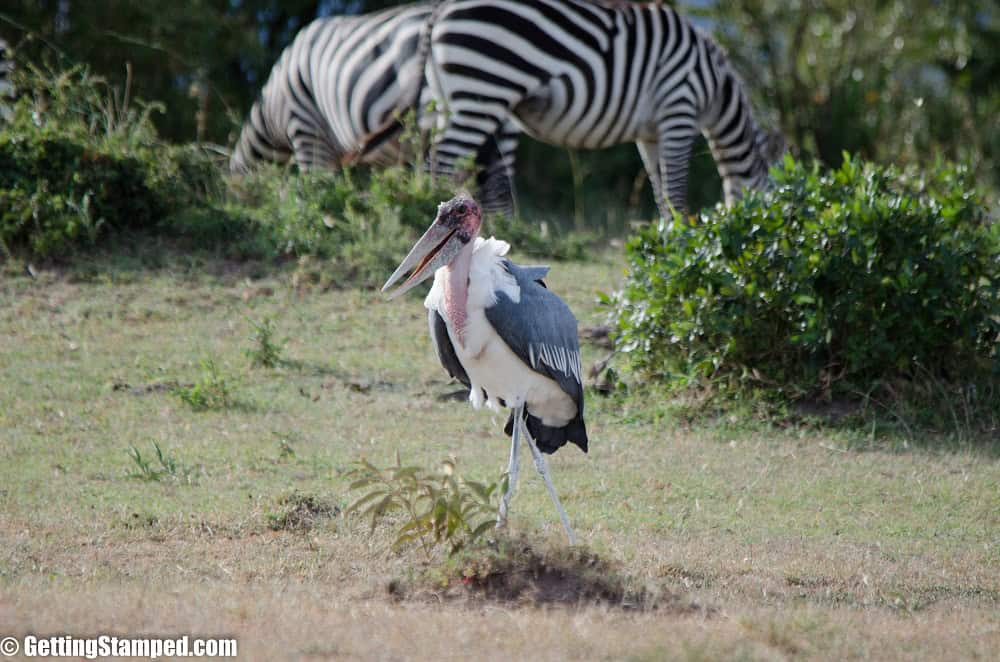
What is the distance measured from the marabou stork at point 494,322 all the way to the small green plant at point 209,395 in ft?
7.20

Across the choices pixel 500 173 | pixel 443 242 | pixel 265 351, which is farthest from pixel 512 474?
pixel 500 173

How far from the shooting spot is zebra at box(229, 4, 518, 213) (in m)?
10.2

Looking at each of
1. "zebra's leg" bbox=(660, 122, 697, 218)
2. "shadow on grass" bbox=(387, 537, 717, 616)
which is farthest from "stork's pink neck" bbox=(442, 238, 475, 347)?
"zebra's leg" bbox=(660, 122, 697, 218)

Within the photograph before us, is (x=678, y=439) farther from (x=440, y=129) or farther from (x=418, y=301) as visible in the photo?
(x=440, y=129)

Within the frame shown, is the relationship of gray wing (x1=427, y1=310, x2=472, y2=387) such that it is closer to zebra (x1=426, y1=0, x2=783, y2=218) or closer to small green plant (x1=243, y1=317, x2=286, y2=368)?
small green plant (x1=243, y1=317, x2=286, y2=368)

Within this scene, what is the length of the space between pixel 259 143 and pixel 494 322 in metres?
7.27

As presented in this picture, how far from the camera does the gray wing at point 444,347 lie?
4.92 metres

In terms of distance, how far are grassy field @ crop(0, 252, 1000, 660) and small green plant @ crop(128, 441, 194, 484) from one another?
0.02 m

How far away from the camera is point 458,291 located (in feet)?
15.7

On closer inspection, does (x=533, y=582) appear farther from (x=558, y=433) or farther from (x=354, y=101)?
(x=354, y=101)

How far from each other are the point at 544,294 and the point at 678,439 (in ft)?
6.43

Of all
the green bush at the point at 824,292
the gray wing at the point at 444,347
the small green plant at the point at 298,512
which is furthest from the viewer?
the green bush at the point at 824,292

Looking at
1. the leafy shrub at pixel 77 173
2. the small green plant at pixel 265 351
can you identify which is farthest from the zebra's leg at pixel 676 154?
the small green plant at pixel 265 351

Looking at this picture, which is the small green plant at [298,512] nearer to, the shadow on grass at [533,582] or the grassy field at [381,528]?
the grassy field at [381,528]
